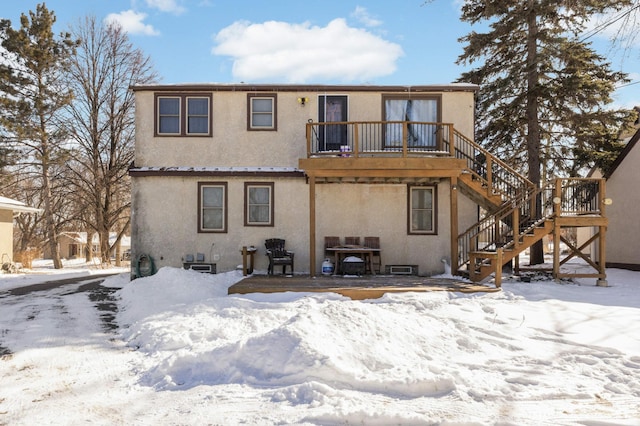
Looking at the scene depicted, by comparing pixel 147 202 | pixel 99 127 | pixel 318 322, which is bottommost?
pixel 318 322

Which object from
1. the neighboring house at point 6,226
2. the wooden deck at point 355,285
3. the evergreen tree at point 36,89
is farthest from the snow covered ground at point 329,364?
the evergreen tree at point 36,89

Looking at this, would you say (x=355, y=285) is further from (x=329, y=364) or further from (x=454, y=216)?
(x=329, y=364)

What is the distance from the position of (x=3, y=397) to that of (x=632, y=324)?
8854 mm

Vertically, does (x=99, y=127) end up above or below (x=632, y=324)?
above

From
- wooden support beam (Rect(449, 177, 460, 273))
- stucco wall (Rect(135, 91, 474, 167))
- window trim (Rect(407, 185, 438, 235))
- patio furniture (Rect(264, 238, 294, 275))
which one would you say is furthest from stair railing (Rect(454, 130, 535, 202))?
patio furniture (Rect(264, 238, 294, 275))

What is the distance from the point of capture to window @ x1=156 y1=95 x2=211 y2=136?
12.5 m

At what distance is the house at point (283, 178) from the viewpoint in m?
12.2

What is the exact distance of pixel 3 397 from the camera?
14.5 feet

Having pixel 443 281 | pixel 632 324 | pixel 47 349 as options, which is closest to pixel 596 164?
pixel 443 281

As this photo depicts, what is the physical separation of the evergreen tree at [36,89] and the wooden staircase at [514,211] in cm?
2067

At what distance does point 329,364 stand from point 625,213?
1519 centimetres

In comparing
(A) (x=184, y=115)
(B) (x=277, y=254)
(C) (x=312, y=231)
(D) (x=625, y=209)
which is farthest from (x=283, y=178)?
(D) (x=625, y=209)

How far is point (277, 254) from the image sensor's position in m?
11.7

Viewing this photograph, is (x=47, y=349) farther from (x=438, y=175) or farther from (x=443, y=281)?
(x=438, y=175)
